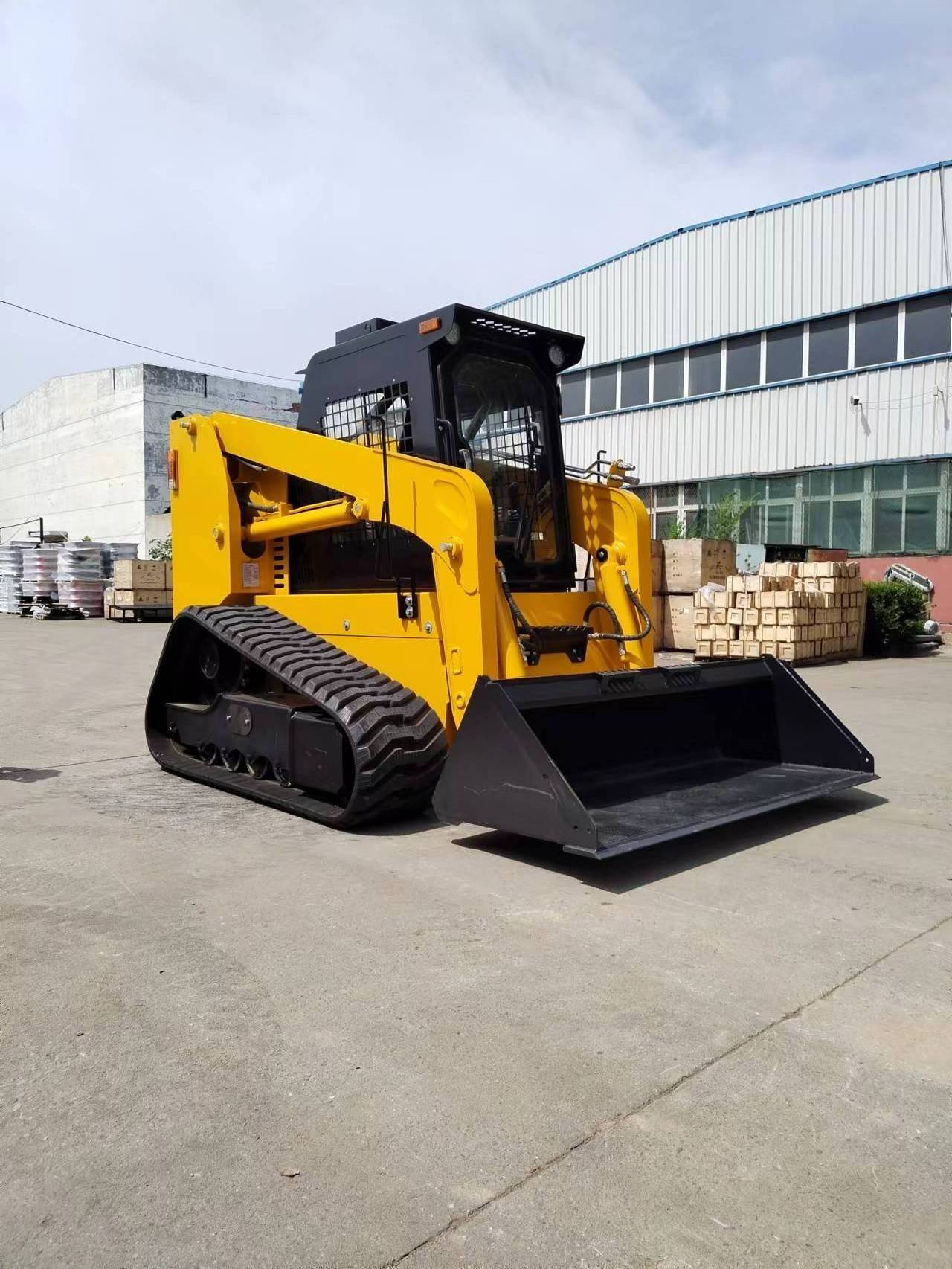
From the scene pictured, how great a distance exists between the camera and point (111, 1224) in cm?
218

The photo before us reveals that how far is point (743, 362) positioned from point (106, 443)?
1207 inches

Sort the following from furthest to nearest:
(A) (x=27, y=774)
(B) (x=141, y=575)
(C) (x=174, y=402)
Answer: (C) (x=174, y=402), (B) (x=141, y=575), (A) (x=27, y=774)

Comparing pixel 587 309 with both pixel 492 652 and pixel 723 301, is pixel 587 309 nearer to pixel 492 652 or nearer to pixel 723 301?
pixel 723 301

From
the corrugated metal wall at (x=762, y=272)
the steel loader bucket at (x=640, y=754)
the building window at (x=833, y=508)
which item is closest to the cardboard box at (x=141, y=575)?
the corrugated metal wall at (x=762, y=272)

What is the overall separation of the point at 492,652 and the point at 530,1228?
3.31 m

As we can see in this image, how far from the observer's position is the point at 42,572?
3084 centimetres

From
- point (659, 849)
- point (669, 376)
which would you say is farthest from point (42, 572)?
point (659, 849)

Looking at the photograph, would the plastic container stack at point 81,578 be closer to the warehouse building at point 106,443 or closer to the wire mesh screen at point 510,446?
the warehouse building at point 106,443

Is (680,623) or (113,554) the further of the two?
(113,554)

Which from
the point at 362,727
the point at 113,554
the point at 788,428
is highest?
the point at 788,428

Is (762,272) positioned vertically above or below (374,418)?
above

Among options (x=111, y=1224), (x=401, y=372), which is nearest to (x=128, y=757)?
(x=401, y=372)

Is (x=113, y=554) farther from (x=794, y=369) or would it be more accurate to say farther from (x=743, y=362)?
(x=794, y=369)

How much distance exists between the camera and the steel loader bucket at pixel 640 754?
4555 millimetres
